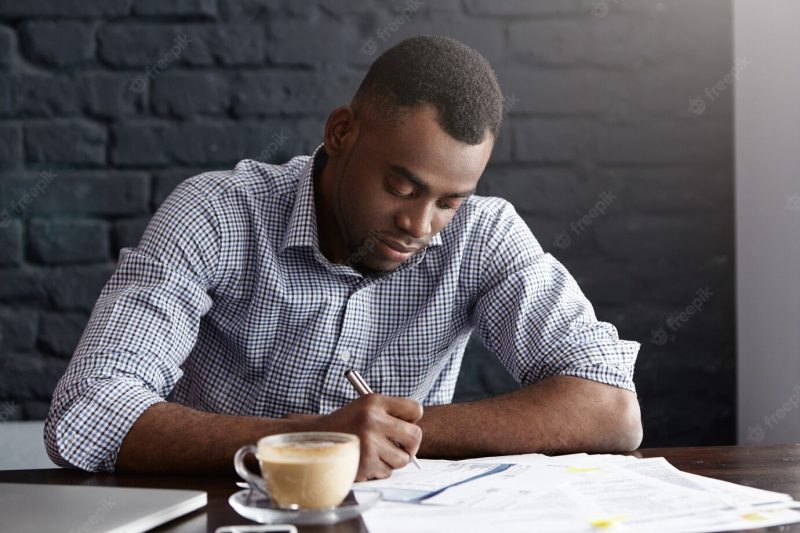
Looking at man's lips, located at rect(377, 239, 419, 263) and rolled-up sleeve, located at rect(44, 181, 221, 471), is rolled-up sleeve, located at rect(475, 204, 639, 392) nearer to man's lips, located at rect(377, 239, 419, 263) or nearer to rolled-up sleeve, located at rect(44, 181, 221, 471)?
man's lips, located at rect(377, 239, 419, 263)

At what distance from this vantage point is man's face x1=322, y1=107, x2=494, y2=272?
52.7 inches

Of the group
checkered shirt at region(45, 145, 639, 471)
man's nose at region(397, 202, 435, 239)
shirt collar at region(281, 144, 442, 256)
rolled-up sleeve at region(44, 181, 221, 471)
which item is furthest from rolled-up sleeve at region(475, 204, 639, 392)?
rolled-up sleeve at region(44, 181, 221, 471)

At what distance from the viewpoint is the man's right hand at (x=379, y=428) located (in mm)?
1036

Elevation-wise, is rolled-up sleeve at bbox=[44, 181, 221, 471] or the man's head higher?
the man's head

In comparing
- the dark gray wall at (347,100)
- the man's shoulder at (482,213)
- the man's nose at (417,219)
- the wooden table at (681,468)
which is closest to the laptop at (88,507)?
the wooden table at (681,468)

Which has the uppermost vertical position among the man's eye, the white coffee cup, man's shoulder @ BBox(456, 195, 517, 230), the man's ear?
the man's ear

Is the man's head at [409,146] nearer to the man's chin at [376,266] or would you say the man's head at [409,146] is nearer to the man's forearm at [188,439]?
the man's chin at [376,266]

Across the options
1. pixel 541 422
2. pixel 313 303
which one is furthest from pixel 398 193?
pixel 541 422

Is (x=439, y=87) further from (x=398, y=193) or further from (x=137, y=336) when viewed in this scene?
(x=137, y=336)

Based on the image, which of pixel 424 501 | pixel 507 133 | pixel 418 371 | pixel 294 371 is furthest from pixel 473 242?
pixel 424 501

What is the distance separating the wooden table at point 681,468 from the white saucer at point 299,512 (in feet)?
0.06

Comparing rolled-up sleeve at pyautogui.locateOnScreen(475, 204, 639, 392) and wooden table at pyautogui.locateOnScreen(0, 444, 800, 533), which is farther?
rolled-up sleeve at pyautogui.locateOnScreen(475, 204, 639, 392)

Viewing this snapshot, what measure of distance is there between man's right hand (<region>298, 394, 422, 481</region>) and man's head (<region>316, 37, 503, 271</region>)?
0.35m

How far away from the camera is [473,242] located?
1575 mm
